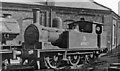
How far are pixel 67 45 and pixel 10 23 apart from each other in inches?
188

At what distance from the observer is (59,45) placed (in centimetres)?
1114

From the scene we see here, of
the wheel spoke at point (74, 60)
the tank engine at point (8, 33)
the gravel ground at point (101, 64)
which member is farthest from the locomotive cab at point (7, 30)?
the gravel ground at point (101, 64)

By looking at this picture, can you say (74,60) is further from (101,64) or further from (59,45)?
(101,64)

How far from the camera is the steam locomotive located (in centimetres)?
976

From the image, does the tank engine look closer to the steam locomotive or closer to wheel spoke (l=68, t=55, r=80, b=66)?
the steam locomotive

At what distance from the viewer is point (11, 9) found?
18625 mm

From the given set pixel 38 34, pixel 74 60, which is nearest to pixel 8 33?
pixel 38 34

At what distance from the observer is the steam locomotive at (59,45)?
976 centimetres

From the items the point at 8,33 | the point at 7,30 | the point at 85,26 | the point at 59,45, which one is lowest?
the point at 59,45

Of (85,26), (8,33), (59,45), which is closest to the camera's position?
(59,45)

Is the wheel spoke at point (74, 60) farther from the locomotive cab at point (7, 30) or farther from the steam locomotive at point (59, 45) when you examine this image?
the locomotive cab at point (7, 30)

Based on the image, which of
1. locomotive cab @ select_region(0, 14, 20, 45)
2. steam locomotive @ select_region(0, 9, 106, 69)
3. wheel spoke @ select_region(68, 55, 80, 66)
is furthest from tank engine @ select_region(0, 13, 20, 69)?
wheel spoke @ select_region(68, 55, 80, 66)

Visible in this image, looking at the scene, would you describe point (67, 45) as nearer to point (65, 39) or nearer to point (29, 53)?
point (65, 39)

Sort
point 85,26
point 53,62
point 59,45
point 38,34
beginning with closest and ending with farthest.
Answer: point 38,34 < point 53,62 < point 59,45 < point 85,26
